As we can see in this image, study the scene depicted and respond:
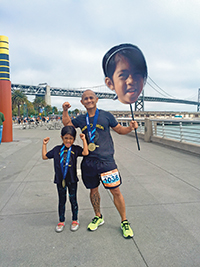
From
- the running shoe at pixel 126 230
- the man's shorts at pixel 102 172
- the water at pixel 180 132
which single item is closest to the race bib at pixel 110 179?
the man's shorts at pixel 102 172

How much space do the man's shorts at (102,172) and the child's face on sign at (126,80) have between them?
2.62 feet

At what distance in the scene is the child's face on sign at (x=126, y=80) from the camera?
2.67 metres

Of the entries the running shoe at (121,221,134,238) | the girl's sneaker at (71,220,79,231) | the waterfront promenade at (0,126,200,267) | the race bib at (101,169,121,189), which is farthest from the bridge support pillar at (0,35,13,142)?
the running shoe at (121,221,134,238)

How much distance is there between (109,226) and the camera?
10.0 ft

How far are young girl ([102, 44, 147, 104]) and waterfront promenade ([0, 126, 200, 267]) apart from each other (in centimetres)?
165

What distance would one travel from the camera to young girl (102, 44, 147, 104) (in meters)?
2.64

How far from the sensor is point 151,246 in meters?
2.54

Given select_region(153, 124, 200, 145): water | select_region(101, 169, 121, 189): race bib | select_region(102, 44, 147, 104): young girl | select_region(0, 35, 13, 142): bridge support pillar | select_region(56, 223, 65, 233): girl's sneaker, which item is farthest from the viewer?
select_region(0, 35, 13, 142): bridge support pillar

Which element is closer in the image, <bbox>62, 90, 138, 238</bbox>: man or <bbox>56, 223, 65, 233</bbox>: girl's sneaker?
<bbox>62, 90, 138, 238</bbox>: man

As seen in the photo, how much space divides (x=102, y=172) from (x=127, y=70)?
1252 mm

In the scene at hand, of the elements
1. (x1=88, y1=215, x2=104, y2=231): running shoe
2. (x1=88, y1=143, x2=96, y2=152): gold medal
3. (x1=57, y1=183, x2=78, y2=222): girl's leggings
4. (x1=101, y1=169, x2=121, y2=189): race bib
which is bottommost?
(x1=88, y1=215, x2=104, y2=231): running shoe

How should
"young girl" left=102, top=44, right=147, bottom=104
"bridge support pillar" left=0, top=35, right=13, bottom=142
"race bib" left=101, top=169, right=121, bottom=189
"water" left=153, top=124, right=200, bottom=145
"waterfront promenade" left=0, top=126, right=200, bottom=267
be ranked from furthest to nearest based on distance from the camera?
"bridge support pillar" left=0, top=35, right=13, bottom=142 → "water" left=153, top=124, right=200, bottom=145 → "race bib" left=101, top=169, right=121, bottom=189 → "young girl" left=102, top=44, right=147, bottom=104 → "waterfront promenade" left=0, top=126, right=200, bottom=267

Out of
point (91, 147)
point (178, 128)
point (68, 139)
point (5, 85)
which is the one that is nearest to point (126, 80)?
point (91, 147)

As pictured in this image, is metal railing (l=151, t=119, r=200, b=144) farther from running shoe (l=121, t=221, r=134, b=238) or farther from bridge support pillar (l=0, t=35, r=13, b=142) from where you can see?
bridge support pillar (l=0, t=35, r=13, b=142)
